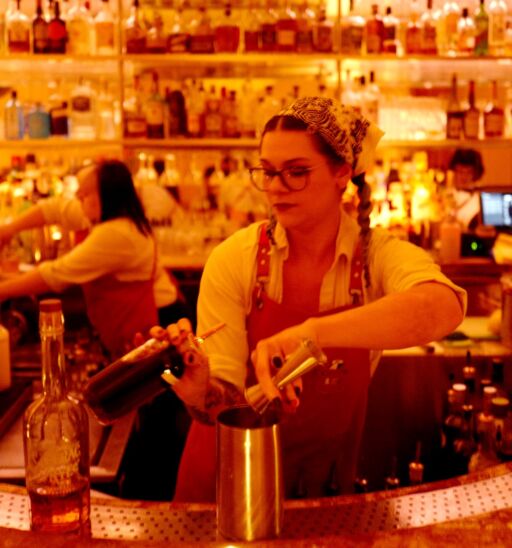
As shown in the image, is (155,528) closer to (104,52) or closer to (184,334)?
(184,334)

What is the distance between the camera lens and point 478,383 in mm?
2666

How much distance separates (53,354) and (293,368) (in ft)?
1.10

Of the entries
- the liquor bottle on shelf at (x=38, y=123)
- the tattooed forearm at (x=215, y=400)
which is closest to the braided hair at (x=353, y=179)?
the tattooed forearm at (x=215, y=400)

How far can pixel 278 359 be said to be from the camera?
121cm

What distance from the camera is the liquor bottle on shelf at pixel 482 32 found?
15.1 ft

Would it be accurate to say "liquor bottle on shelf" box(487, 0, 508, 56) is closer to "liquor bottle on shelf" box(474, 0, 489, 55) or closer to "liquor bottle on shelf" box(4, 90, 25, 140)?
"liquor bottle on shelf" box(474, 0, 489, 55)

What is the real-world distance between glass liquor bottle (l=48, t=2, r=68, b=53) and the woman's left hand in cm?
359

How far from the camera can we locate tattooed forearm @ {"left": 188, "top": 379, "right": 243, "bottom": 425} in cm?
151

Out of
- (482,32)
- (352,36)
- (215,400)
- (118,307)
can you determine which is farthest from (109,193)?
(482,32)

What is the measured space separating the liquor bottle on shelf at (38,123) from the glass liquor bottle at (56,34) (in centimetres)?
34

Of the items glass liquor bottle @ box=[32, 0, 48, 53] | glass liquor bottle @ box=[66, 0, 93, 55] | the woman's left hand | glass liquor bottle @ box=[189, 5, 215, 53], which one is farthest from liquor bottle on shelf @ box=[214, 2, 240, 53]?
the woman's left hand

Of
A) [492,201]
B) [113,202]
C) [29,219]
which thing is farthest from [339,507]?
[492,201]

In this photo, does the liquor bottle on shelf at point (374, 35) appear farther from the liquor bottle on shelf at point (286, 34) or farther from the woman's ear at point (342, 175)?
the woman's ear at point (342, 175)

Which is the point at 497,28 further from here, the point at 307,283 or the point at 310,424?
the point at 310,424
